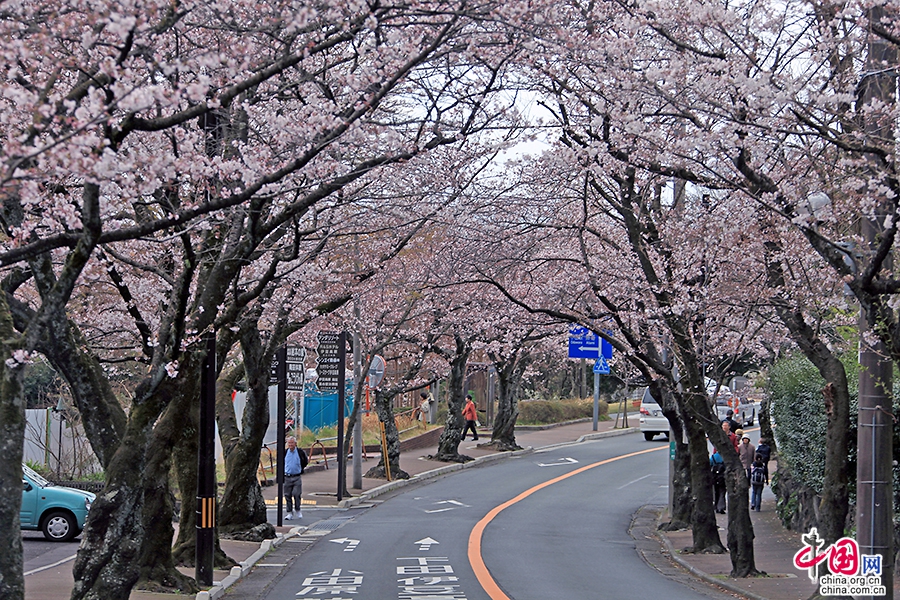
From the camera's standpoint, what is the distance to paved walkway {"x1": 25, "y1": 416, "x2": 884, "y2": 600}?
492 inches

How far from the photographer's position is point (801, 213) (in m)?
9.18

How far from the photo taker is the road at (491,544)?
42.3ft

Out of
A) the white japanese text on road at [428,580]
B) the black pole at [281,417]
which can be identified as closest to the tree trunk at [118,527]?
the white japanese text on road at [428,580]

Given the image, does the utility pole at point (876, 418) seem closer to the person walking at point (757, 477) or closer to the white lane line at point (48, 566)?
the white lane line at point (48, 566)

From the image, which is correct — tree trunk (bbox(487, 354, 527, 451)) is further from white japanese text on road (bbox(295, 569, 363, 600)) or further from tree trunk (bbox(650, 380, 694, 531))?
white japanese text on road (bbox(295, 569, 363, 600))

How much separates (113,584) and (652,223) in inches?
412

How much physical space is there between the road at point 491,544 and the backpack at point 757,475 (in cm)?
299

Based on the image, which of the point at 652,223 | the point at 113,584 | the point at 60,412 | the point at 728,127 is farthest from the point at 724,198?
the point at 60,412

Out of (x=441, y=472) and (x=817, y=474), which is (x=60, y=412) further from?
(x=817, y=474)

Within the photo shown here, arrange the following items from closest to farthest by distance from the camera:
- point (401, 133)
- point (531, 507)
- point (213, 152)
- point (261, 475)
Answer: point (401, 133)
point (213, 152)
point (531, 507)
point (261, 475)

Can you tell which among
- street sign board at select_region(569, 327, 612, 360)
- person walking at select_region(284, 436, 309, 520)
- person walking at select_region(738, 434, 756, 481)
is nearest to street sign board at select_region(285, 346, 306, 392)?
person walking at select_region(284, 436, 309, 520)

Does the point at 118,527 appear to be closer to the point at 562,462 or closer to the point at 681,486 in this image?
the point at 681,486

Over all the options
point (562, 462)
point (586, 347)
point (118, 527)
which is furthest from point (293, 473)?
point (586, 347)

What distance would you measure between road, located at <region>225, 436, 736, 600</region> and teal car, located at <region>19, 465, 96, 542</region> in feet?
13.6
